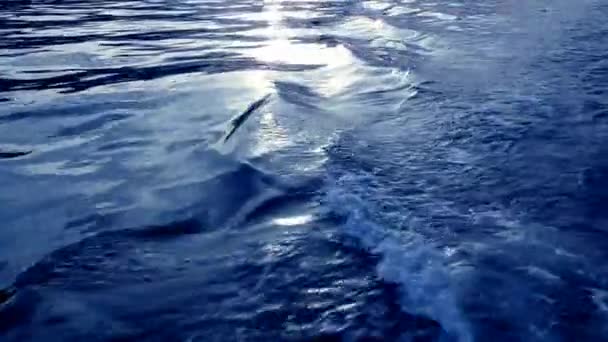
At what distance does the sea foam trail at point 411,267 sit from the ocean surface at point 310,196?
2 centimetres

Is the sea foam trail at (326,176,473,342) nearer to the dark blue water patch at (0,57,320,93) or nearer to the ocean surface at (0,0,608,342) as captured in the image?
the ocean surface at (0,0,608,342)

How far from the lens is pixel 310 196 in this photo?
548cm

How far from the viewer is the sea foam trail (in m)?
3.76

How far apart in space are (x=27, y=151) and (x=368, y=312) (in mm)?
4724

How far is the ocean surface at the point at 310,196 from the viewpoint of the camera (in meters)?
3.83

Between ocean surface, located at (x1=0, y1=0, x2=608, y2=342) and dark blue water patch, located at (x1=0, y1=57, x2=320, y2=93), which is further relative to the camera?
A: dark blue water patch, located at (x1=0, y1=57, x2=320, y2=93)

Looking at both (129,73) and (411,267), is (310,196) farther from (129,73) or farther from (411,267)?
(129,73)

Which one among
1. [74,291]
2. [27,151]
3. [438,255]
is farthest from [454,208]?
[27,151]

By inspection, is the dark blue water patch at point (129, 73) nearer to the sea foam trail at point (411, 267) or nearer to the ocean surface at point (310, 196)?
the ocean surface at point (310, 196)

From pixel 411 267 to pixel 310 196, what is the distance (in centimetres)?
149

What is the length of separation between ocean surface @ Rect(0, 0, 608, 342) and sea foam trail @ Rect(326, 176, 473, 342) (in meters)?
0.02

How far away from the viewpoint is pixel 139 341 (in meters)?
3.61

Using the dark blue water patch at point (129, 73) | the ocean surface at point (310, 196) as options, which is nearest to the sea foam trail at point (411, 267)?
the ocean surface at point (310, 196)

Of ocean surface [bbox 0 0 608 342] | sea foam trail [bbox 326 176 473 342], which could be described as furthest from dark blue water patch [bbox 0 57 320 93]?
sea foam trail [bbox 326 176 473 342]
